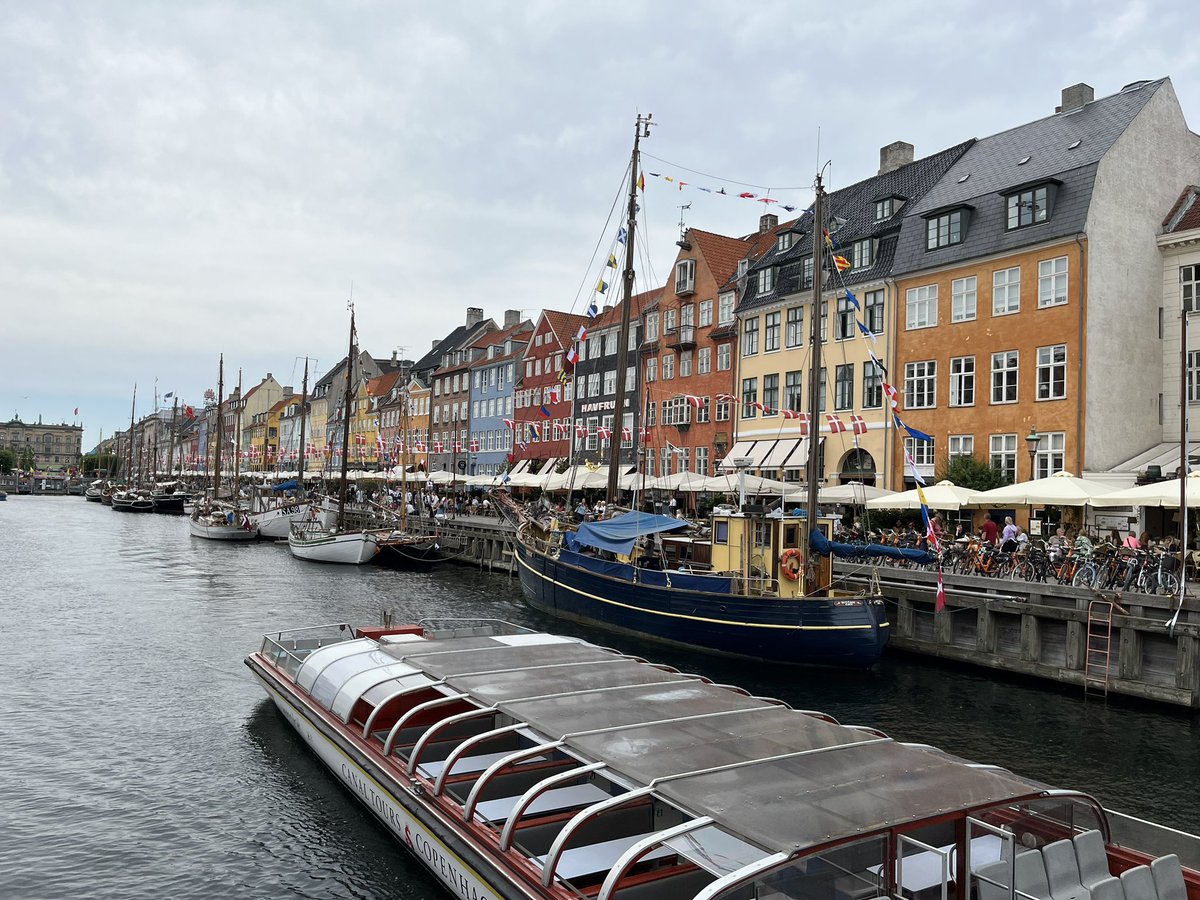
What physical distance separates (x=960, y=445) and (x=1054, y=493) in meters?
12.8

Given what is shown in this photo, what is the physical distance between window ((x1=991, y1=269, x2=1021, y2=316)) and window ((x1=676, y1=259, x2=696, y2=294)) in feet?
65.4

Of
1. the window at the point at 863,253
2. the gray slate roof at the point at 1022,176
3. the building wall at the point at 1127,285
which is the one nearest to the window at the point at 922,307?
the gray slate roof at the point at 1022,176

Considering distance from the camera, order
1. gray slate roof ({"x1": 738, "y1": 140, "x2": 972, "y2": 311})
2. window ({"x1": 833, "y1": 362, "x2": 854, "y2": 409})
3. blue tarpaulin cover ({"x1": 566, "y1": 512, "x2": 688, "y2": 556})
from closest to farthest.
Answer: blue tarpaulin cover ({"x1": 566, "y1": 512, "x2": 688, "y2": 556}) → gray slate roof ({"x1": 738, "y1": 140, "x2": 972, "y2": 311}) → window ({"x1": 833, "y1": 362, "x2": 854, "y2": 409})

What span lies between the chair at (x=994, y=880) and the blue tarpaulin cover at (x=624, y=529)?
752 inches

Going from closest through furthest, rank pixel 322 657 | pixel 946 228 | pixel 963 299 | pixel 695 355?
1. pixel 322 657
2. pixel 963 299
3. pixel 946 228
4. pixel 695 355

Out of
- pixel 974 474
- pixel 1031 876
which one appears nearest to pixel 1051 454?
pixel 974 474

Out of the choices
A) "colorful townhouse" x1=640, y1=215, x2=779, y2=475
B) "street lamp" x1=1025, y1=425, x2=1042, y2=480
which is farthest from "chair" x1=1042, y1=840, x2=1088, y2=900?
"colorful townhouse" x1=640, y1=215, x2=779, y2=475

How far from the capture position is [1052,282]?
33.0 m

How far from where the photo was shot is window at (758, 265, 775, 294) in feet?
149

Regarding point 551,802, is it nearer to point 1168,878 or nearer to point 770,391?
→ point 1168,878

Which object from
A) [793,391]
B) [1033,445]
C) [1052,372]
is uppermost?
[793,391]

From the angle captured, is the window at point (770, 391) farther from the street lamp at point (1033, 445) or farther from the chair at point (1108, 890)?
the chair at point (1108, 890)

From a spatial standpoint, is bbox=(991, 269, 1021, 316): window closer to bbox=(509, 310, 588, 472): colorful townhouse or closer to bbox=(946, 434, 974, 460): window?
bbox=(946, 434, 974, 460): window

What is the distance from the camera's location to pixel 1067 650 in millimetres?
19688
